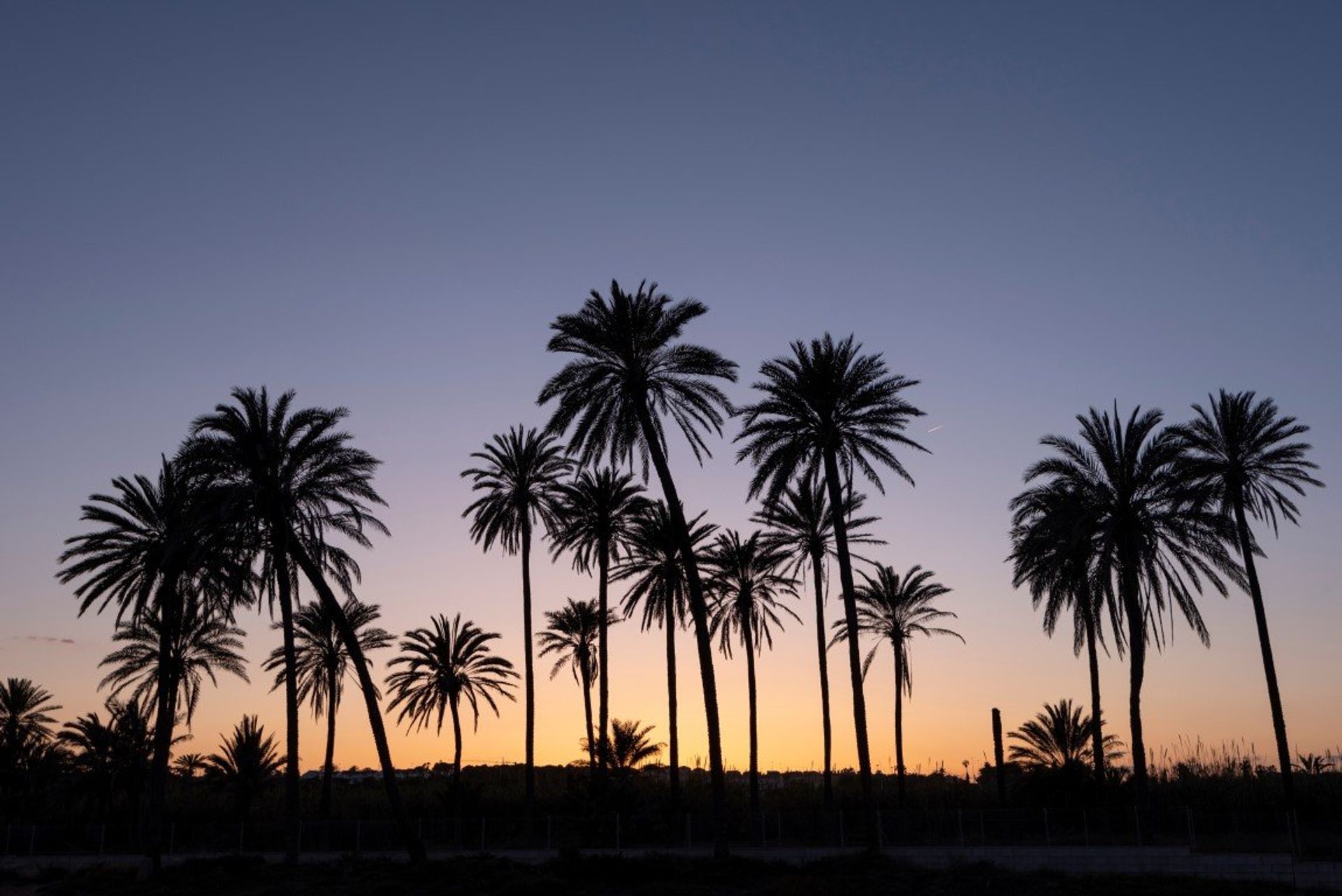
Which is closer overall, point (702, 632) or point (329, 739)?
point (702, 632)

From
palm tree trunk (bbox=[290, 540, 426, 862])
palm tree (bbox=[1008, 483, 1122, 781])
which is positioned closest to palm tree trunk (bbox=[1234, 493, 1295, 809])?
palm tree (bbox=[1008, 483, 1122, 781])

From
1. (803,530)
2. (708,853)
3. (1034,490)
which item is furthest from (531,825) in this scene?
(1034,490)

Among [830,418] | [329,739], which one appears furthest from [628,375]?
[329,739]

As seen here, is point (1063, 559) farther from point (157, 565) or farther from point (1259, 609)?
point (157, 565)

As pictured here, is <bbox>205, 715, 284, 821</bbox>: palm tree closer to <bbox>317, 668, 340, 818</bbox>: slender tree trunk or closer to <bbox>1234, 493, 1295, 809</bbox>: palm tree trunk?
Answer: <bbox>317, 668, 340, 818</bbox>: slender tree trunk

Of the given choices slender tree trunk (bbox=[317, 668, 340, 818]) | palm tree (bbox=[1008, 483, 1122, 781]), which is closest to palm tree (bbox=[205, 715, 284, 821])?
slender tree trunk (bbox=[317, 668, 340, 818])

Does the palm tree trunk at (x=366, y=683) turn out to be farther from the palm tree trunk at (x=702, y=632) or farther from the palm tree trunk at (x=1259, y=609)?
the palm tree trunk at (x=1259, y=609)

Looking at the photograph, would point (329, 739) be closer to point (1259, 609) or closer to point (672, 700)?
point (672, 700)

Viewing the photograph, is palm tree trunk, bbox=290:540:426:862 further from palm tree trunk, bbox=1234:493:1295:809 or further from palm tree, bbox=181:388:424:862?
palm tree trunk, bbox=1234:493:1295:809

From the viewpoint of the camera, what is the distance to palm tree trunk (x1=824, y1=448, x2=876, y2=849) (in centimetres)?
4300

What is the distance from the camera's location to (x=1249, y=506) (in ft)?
164

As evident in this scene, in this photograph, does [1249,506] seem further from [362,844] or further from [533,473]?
[362,844]

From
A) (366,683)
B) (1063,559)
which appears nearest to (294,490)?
(366,683)

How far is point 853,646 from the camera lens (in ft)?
147
